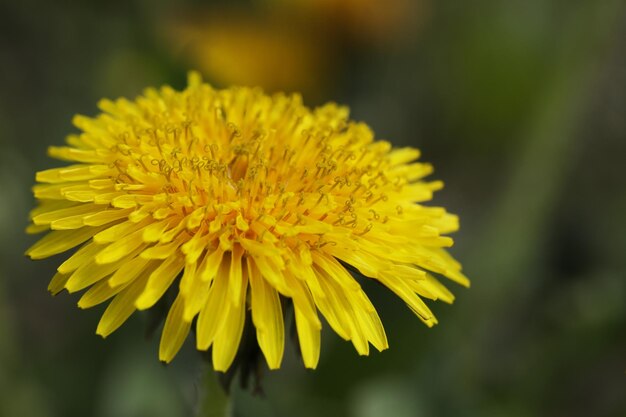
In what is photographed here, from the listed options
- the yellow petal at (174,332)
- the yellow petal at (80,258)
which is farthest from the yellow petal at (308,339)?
the yellow petal at (80,258)

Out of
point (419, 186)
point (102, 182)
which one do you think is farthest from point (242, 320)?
point (419, 186)

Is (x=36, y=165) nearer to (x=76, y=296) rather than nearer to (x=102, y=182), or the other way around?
(x=76, y=296)

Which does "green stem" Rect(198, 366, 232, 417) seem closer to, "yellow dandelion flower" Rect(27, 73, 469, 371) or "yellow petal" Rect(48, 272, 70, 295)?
"yellow dandelion flower" Rect(27, 73, 469, 371)

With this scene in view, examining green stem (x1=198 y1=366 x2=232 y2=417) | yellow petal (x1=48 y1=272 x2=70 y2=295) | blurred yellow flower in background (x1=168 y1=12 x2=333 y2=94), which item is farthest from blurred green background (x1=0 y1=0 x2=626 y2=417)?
yellow petal (x1=48 y1=272 x2=70 y2=295)

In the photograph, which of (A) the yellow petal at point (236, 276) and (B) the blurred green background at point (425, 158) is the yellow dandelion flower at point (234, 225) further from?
(B) the blurred green background at point (425, 158)

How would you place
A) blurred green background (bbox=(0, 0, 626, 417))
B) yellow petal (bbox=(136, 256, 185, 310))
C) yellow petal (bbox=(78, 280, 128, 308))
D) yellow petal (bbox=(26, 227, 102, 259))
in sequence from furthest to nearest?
blurred green background (bbox=(0, 0, 626, 417))
yellow petal (bbox=(26, 227, 102, 259))
yellow petal (bbox=(78, 280, 128, 308))
yellow petal (bbox=(136, 256, 185, 310))
